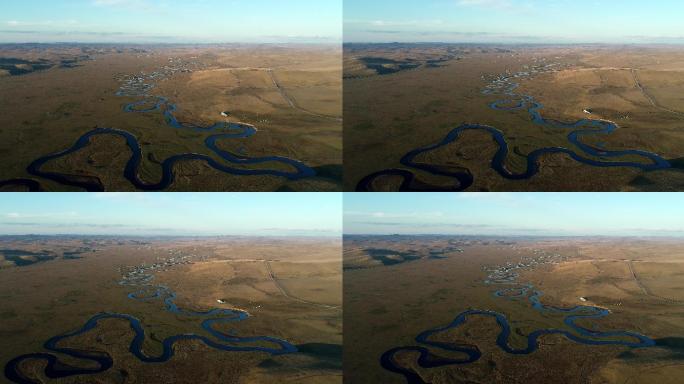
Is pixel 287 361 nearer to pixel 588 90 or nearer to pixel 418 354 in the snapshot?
pixel 418 354

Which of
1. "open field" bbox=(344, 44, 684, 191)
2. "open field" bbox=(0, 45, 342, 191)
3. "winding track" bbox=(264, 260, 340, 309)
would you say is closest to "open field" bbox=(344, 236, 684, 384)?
"winding track" bbox=(264, 260, 340, 309)

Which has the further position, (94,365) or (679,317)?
(679,317)

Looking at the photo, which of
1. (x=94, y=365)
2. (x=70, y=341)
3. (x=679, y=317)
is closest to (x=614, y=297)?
(x=679, y=317)

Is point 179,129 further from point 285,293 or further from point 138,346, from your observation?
point 138,346

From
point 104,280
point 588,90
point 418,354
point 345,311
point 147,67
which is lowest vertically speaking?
point 104,280

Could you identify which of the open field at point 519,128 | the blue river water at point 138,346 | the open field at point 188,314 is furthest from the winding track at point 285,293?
the open field at point 519,128

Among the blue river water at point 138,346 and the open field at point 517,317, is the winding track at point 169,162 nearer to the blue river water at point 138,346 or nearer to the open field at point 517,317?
the open field at point 517,317

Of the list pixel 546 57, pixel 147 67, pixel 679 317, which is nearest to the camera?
pixel 679 317
